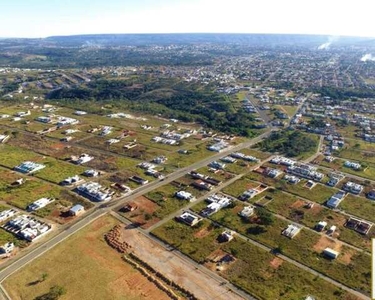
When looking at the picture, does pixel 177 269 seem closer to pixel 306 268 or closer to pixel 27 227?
pixel 306 268

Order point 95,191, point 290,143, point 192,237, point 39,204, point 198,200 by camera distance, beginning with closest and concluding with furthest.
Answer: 1. point 192,237
2. point 39,204
3. point 198,200
4. point 95,191
5. point 290,143

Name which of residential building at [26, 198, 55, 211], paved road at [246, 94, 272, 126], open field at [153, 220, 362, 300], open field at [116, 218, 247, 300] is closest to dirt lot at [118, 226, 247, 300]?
open field at [116, 218, 247, 300]

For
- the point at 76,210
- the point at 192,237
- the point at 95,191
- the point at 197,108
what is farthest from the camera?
the point at 197,108

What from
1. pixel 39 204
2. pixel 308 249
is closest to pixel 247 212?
pixel 308 249

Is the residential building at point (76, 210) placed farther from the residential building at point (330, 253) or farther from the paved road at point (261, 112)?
the paved road at point (261, 112)

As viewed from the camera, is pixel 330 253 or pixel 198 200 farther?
pixel 198 200

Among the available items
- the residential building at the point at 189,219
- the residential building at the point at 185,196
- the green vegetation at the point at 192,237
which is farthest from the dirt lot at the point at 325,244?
the residential building at the point at 185,196
